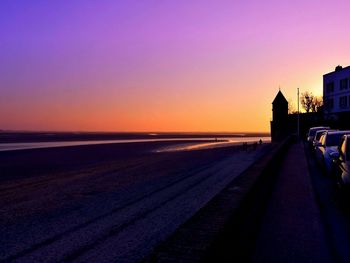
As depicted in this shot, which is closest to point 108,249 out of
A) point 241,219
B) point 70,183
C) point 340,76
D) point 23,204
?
point 241,219

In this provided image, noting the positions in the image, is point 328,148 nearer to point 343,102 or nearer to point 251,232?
point 251,232

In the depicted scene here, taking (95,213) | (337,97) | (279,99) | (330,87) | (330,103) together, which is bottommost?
(95,213)

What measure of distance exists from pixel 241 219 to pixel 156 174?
13746 mm

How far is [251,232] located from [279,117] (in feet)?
262

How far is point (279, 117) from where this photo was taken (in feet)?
276

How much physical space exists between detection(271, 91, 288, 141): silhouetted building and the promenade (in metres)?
71.7

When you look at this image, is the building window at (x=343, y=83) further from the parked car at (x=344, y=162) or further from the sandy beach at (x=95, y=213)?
the parked car at (x=344, y=162)

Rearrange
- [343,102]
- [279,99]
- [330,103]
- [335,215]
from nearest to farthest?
[335,215], [343,102], [330,103], [279,99]

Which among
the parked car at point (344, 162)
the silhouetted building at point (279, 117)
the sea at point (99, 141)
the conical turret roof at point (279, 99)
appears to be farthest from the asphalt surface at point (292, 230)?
the conical turret roof at point (279, 99)

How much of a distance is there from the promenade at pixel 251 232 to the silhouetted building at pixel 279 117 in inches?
2825

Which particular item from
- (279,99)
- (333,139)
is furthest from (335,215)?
(279,99)

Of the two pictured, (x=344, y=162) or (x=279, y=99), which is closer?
(x=344, y=162)

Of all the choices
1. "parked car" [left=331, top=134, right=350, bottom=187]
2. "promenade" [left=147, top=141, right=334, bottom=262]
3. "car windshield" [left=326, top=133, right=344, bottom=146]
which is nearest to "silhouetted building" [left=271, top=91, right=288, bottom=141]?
"car windshield" [left=326, top=133, right=344, bottom=146]

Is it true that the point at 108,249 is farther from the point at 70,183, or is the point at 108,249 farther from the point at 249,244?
the point at 70,183
